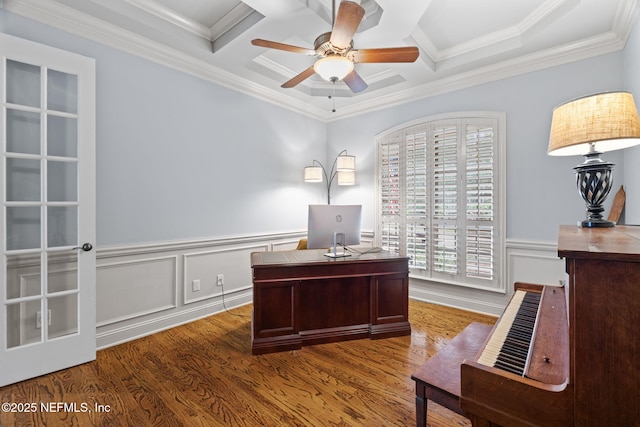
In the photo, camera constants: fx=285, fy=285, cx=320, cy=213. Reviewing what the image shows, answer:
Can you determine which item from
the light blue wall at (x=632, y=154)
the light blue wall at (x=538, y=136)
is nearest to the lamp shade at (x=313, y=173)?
the light blue wall at (x=538, y=136)

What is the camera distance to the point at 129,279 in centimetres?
274

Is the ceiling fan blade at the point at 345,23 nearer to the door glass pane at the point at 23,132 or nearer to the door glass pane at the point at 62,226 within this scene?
the door glass pane at the point at 23,132

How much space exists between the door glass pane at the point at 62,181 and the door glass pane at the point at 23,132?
6.3 inches

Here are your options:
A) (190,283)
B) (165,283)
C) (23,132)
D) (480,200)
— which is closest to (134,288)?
(165,283)

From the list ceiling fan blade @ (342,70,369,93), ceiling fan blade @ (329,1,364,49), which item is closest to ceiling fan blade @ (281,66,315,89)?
ceiling fan blade @ (342,70,369,93)

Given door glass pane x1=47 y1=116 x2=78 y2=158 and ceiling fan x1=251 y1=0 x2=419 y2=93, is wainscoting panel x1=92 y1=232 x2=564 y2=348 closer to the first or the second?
door glass pane x1=47 y1=116 x2=78 y2=158

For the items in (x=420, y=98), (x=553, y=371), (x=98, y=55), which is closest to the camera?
(x=553, y=371)

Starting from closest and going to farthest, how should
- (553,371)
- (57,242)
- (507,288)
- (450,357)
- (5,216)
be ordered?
(553,371) → (450,357) → (5,216) → (57,242) → (507,288)

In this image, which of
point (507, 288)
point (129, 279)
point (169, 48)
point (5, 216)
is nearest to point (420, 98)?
point (507, 288)

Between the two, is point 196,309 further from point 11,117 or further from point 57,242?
point 11,117

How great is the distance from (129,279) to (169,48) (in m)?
2.35

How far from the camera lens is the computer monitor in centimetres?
269

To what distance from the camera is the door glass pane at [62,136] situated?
223 cm

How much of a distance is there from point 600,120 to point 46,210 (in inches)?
138
